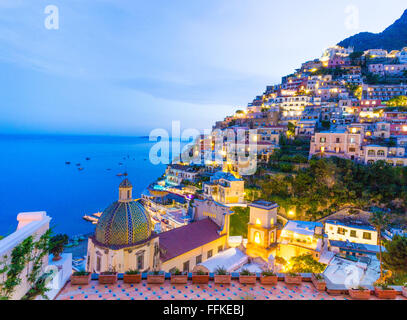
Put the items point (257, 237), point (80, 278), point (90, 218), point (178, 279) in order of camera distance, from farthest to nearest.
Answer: point (90, 218), point (257, 237), point (178, 279), point (80, 278)

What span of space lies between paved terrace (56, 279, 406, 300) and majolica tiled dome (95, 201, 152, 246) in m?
6.59

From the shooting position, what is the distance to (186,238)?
18250 millimetres

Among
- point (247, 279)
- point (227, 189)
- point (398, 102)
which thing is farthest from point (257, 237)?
point (398, 102)

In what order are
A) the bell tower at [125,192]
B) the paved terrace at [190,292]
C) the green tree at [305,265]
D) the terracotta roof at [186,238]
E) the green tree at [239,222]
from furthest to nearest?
the green tree at [239,222] < the green tree at [305,265] < the terracotta roof at [186,238] < the bell tower at [125,192] < the paved terrace at [190,292]

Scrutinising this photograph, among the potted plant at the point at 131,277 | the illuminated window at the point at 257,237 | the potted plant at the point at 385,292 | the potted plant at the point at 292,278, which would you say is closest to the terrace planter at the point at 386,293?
the potted plant at the point at 385,292

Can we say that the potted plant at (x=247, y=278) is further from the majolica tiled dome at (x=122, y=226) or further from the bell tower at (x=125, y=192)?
the bell tower at (x=125, y=192)

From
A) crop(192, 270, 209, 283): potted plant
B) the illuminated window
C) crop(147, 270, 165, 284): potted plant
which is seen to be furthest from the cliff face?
crop(147, 270, 165, 284): potted plant

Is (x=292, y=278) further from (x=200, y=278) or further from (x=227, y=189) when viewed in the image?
(x=227, y=189)

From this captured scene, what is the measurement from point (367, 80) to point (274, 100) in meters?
22.1

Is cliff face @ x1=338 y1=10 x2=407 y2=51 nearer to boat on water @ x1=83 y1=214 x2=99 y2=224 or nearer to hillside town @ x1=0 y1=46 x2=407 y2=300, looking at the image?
hillside town @ x1=0 y1=46 x2=407 y2=300

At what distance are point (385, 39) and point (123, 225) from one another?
433 ft

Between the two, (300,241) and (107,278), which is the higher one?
(107,278)

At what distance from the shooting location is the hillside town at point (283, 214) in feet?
24.4
